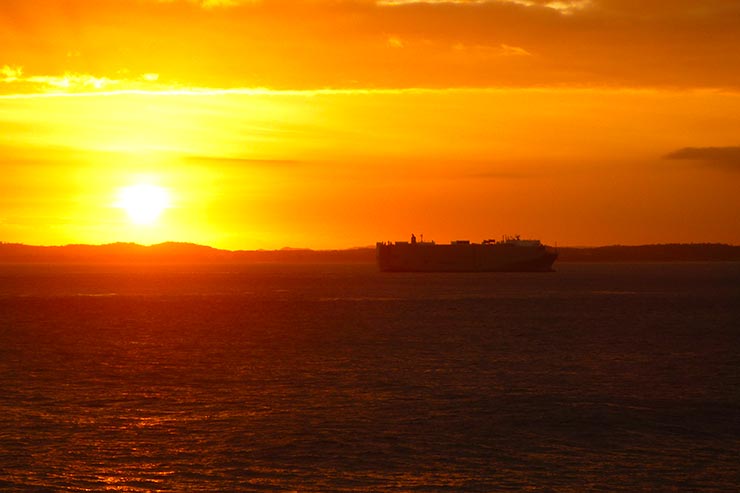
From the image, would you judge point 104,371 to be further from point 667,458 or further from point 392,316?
point 392,316

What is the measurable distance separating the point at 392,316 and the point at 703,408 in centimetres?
5227

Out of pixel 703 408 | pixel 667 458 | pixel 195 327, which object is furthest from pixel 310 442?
pixel 195 327

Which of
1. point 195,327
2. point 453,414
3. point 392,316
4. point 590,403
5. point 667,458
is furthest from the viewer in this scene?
point 392,316

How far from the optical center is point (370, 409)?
108ft

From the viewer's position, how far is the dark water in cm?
2414

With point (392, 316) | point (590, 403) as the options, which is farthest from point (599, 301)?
point (590, 403)

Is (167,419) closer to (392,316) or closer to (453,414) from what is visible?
(453,414)

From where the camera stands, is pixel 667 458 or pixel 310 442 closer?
pixel 667 458

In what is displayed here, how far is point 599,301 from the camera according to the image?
11344cm

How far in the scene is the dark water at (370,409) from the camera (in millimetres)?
24141

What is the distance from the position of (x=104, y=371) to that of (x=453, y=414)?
60.1 feet

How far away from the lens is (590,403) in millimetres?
34719

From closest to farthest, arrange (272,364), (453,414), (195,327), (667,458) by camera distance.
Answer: (667,458), (453,414), (272,364), (195,327)

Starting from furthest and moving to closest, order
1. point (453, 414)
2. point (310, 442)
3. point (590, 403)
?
point (590, 403)
point (453, 414)
point (310, 442)
